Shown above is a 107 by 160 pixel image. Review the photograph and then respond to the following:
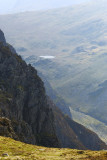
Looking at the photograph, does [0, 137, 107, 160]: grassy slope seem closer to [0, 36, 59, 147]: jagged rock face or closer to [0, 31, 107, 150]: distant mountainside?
[0, 31, 107, 150]: distant mountainside

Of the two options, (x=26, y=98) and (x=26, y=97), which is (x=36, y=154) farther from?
(x=26, y=97)

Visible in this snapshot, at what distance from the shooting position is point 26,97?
105250 millimetres

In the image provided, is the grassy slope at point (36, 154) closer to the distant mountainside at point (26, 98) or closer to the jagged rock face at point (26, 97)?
the distant mountainside at point (26, 98)

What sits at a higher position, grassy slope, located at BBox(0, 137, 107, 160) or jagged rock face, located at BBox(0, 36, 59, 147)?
jagged rock face, located at BBox(0, 36, 59, 147)

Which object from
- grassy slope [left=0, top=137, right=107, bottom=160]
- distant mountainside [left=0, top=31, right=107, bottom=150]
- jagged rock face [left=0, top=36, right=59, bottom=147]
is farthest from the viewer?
jagged rock face [left=0, top=36, right=59, bottom=147]

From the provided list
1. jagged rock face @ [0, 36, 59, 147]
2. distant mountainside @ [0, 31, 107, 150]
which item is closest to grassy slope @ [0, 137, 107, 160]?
distant mountainside @ [0, 31, 107, 150]

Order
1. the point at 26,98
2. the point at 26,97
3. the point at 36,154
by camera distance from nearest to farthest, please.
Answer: the point at 36,154, the point at 26,98, the point at 26,97

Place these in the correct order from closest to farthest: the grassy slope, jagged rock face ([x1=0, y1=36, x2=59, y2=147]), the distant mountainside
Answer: the grassy slope, the distant mountainside, jagged rock face ([x1=0, y1=36, x2=59, y2=147])

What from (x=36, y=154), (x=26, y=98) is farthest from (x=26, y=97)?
(x=36, y=154)

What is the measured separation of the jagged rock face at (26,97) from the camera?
312ft

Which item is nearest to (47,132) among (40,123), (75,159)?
(40,123)

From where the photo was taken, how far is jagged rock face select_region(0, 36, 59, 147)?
3743 inches

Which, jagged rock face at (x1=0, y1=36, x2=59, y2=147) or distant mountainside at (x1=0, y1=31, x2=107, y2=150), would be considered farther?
jagged rock face at (x1=0, y1=36, x2=59, y2=147)

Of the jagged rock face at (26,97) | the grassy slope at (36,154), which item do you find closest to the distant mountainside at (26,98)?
the jagged rock face at (26,97)
